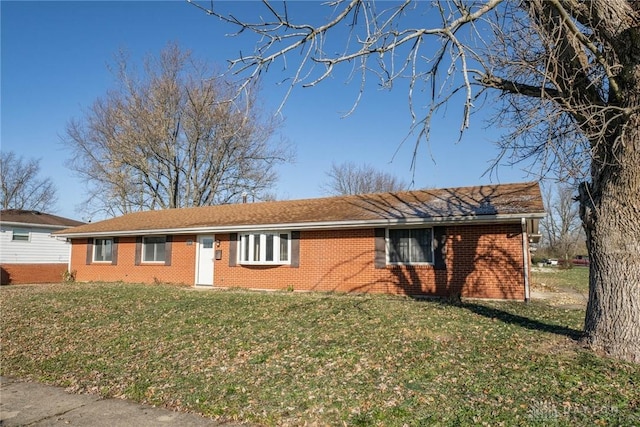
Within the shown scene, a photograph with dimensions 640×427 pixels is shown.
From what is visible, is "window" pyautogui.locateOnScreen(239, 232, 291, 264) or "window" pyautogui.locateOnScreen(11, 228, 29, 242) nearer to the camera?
"window" pyautogui.locateOnScreen(239, 232, 291, 264)

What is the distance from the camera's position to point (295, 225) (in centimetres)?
1473

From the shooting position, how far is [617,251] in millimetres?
5977

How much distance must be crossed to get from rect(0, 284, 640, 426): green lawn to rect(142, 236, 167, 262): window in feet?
25.0

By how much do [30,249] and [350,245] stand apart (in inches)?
806

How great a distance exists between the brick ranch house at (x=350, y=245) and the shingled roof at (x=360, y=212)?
1.6 inches

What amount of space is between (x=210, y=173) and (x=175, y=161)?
8.15ft

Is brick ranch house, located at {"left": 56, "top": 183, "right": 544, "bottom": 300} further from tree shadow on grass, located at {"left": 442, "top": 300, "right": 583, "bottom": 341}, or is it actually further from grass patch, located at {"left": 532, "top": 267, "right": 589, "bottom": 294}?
grass patch, located at {"left": 532, "top": 267, "right": 589, "bottom": 294}

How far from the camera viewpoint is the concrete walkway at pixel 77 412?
4762mm

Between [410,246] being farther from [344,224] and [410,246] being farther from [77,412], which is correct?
[77,412]

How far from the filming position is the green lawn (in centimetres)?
464

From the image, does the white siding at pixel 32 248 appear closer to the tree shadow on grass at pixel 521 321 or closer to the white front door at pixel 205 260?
the white front door at pixel 205 260

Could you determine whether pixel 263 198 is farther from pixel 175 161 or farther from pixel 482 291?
pixel 482 291

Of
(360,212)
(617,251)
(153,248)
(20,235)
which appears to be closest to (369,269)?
(360,212)

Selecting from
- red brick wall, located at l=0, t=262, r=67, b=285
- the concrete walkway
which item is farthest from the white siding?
the concrete walkway
